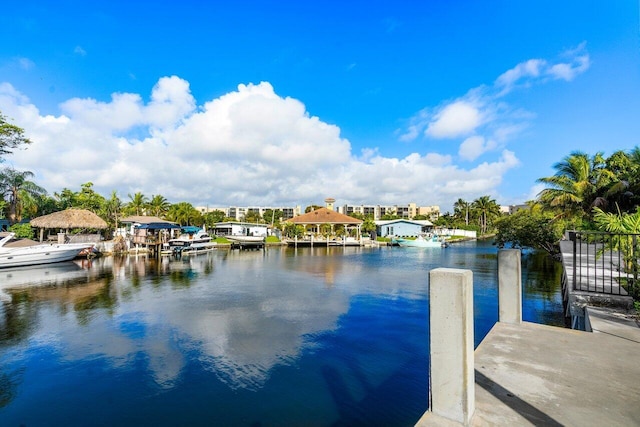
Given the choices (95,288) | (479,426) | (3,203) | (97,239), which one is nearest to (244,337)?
(479,426)

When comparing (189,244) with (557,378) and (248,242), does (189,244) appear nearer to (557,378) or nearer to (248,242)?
(248,242)

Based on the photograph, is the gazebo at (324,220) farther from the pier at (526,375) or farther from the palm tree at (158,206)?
the pier at (526,375)

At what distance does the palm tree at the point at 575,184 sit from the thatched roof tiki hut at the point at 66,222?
132 ft

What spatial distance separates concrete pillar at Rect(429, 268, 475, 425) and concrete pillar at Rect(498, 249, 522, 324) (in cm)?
297

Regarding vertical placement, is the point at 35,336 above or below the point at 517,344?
below

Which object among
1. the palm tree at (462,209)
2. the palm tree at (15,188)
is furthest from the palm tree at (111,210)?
the palm tree at (462,209)

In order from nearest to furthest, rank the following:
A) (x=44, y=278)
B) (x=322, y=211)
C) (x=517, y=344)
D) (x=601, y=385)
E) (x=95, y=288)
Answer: (x=601, y=385) → (x=517, y=344) → (x=95, y=288) → (x=44, y=278) → (x=322, y=211)

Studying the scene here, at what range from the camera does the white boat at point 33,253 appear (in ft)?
81.8

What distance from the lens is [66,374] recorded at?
7.82m

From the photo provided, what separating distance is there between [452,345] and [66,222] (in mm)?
39095

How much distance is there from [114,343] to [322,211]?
5011cm

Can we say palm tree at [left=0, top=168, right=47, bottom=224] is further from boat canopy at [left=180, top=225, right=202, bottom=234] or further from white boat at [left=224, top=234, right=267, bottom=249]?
white boat at [left=224, top=234, right=267, bottom=249]

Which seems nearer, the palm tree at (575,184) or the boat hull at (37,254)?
the palm tree at (575,184)

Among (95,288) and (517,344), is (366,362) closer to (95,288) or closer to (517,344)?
(517,344)
